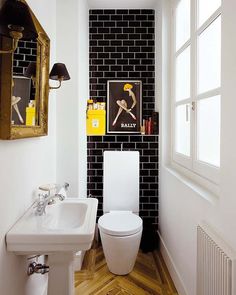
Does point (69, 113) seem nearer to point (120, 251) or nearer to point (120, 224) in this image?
point (120, 224)

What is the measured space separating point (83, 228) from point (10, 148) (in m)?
0.57

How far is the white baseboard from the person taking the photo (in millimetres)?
1812

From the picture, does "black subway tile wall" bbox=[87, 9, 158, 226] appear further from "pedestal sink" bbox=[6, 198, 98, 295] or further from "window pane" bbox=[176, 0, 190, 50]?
"pedestal sink" bbox=[6, 198, 98, 295]

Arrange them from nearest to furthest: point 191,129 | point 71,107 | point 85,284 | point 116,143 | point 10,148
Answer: point 10,148 < point 191,129 < point 85,284 < point 71,107 < point 116,143

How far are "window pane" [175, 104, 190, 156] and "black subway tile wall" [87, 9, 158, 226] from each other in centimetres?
49

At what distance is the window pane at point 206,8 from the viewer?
151 centimetres

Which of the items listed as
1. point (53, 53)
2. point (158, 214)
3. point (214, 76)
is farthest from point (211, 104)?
point (158, 214)

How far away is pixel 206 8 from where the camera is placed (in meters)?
1.68

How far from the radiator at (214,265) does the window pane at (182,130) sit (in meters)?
0.88

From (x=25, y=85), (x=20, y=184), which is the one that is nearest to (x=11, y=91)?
(x=25, y=85)

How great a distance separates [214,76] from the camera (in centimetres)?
156

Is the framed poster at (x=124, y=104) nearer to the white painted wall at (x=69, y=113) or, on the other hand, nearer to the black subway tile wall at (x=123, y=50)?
the black subway tile wall at (x=123, y=50)

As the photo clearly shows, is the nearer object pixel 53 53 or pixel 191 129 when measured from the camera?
pixel 191 129

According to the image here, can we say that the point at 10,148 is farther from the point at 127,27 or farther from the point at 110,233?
the point at 127,27
